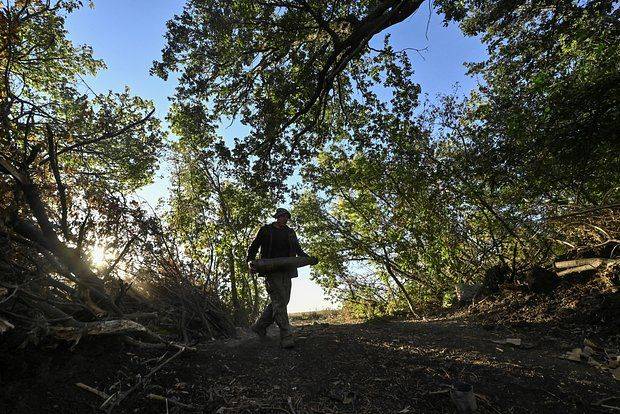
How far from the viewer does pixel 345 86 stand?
8.72 meters

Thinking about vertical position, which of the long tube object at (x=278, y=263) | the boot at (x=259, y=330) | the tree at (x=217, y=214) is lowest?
the boot at (x=259, y=330)

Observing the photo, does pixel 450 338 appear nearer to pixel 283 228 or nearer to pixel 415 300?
pixel 283 228

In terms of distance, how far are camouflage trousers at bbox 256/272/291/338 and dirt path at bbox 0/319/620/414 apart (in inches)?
19.0

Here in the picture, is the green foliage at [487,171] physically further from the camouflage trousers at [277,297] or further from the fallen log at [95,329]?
the fallen log at [95,329]

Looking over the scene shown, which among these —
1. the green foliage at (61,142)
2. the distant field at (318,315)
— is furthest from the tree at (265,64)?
the distant field at (318,315)

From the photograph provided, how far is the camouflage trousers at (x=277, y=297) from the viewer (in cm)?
520

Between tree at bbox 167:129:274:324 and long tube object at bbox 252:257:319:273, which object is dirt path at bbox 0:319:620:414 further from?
tree at bbox 167:129:274:324

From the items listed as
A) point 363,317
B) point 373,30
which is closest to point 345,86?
point 373,30

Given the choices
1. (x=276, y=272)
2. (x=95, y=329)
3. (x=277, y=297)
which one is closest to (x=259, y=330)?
(x=277, y=297)

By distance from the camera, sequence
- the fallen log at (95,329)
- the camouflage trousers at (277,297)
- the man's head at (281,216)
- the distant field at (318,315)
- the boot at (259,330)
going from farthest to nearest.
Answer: the distant field at (318,315) → the man's head at (281,216) → the boot at (259,330) → the camouflage trousers at (277,297) → the fallen log at (95,329)

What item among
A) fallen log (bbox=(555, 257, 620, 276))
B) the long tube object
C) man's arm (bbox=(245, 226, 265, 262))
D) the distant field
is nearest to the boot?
the long tube object

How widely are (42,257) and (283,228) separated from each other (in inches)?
142

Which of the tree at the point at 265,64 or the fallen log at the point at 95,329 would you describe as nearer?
the fallen log at the point at 95,329

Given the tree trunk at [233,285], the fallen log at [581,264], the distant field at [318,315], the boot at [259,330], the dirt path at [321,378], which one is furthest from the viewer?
the distant field at [318,315]
